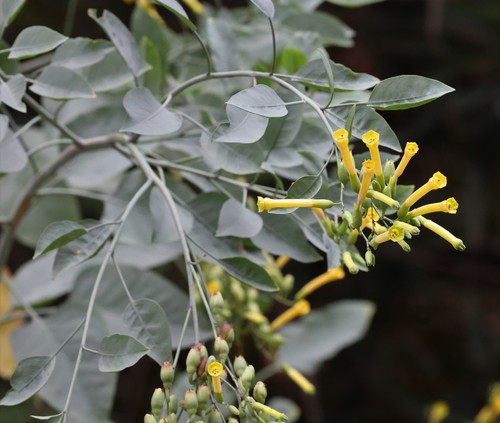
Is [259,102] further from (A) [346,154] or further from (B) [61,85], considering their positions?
(B) [61,85]

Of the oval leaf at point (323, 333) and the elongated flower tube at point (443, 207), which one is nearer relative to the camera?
the elongated flower tube at point (443, 207)

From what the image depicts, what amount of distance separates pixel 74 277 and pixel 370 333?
123 cm

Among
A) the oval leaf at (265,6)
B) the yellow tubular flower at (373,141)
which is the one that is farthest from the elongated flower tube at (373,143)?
the oval leaf at (265,6)

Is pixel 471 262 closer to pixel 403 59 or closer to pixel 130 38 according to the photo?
pixel 403 59

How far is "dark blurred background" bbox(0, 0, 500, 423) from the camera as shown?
6.44ft

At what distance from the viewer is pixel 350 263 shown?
1.91ft

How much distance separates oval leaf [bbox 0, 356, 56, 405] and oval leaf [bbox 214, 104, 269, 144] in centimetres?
23

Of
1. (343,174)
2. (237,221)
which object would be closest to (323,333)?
(237,221)

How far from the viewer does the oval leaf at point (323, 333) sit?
1321 millimetres

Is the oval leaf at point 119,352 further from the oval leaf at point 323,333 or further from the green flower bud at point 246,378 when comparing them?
the oval leaf at point 323,333

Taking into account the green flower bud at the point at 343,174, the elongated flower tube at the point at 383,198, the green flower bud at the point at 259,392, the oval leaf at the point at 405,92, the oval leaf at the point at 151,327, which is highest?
the oval leaf at the point at 405,92

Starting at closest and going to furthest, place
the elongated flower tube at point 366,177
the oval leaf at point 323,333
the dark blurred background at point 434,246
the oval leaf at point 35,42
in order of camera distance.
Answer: the elongated flower tube at point 366,177, the oval leaf at point 35,42, the oval leaf at point 323,333, the dark blurred background at point 434,246

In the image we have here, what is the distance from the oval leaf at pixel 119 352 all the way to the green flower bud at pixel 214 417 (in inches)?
2.6

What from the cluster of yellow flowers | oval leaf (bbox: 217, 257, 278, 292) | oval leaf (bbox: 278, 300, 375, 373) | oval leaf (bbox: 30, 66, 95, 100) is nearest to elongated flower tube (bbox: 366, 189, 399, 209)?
the cluster of yellow flowers
